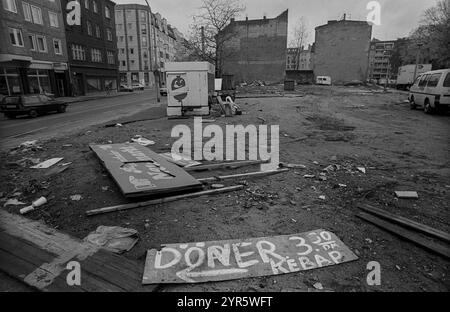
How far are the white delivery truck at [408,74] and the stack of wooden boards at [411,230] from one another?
146 feet

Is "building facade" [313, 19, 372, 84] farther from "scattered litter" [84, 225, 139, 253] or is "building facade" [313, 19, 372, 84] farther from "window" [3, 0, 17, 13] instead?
"scattered litter" [84, 225, 139, 253]

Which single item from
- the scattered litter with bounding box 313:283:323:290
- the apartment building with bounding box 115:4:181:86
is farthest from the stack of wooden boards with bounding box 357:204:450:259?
the apartment building with bounding box 115:4:181:86

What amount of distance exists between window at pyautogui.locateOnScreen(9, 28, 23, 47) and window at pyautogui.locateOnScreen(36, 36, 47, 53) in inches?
102

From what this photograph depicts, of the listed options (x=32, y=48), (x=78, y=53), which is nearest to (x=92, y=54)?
(x=78, y=53)

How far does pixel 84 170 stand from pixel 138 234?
324cm

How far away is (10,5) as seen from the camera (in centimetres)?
2517

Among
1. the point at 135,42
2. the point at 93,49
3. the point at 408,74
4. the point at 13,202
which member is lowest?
the point at 13,202

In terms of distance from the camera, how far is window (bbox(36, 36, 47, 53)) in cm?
2906

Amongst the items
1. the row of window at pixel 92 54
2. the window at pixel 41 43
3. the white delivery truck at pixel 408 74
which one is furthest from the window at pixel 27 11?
the white delivery truck at pixel 408 74

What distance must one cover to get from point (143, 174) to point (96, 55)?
42699 mm

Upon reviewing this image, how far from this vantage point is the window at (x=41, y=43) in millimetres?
29062

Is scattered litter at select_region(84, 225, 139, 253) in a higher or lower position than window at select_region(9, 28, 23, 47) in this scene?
lower

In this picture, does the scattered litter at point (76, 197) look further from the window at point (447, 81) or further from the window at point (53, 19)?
the window at point (53, 19)

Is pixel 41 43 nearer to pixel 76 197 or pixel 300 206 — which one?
pixel 76 197
